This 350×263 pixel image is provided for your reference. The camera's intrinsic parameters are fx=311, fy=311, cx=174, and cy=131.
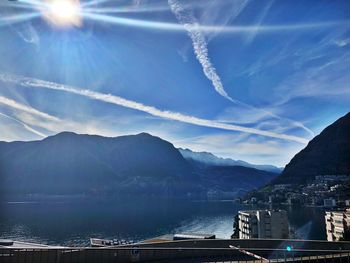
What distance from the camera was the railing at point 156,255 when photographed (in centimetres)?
1226

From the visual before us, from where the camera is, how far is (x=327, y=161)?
565 feet

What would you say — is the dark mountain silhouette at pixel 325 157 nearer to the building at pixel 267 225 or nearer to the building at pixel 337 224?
the building at pixel 337 224

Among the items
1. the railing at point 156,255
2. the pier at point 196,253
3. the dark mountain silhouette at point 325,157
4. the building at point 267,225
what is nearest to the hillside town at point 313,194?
the dark mountain silhouette at point 325,157

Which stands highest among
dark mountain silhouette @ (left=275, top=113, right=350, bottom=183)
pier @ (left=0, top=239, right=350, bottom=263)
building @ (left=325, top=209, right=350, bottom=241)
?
dark mountain silhouette @ (left=275, top=113, right=350, bottom=183)

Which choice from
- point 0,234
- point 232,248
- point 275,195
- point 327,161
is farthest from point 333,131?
point 232,248

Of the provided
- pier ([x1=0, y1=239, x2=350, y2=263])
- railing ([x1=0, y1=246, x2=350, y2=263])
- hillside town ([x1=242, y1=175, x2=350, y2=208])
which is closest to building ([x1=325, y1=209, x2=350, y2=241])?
pier ([x1=0, y1=239, x2=350, y2=263])

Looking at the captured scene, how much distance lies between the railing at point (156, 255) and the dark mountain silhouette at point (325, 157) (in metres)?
164

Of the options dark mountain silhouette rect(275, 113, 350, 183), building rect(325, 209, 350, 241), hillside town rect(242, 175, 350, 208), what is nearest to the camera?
building rect(325, 209, 350, 241)

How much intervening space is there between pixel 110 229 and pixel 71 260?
68.7 m

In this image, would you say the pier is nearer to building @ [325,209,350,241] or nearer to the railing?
the railing

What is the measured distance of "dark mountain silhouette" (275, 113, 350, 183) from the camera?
6516 inches

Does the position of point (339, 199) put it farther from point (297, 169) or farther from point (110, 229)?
point (110, 229)

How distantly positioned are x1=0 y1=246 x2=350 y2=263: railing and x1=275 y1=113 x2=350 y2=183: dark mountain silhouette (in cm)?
16353

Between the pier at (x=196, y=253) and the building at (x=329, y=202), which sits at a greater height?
the pier at (x=196, y=253)
